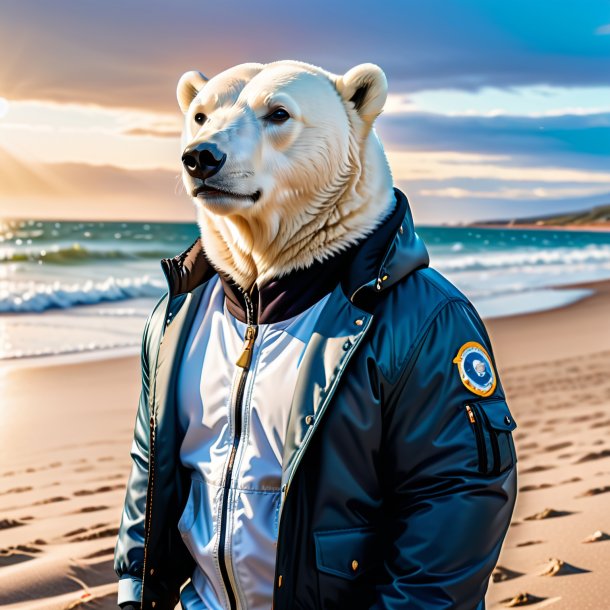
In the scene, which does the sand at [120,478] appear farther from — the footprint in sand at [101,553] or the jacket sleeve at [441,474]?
the jacket sleeve at [441,474]

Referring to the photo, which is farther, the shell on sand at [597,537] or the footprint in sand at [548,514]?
the footprint in sand at [548,514]

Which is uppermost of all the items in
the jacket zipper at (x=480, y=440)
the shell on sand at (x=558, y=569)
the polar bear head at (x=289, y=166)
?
the polar bear head at (x=289, y=166)

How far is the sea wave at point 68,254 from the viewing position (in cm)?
1983

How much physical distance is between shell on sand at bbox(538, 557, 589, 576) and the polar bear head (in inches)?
78.0

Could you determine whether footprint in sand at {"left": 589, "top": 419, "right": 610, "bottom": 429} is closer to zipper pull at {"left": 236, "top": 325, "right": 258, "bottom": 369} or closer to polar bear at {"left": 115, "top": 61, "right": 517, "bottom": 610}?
polar bear at {"left": 115, "top": 61, "right": 517, "bottom": 610}

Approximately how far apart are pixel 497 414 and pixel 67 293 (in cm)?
1305

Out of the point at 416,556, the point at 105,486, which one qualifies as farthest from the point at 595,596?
A: the point at 105,486

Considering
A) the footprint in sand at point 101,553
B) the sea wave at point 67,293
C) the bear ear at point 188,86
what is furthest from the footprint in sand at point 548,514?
the sea wave at point 67,293

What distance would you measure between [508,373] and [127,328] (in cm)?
500

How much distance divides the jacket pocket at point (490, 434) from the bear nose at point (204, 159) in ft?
2.09

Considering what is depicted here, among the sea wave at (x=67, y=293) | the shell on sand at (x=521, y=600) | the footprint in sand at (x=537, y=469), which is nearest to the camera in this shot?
the shell on sand at (x=521, y=600)

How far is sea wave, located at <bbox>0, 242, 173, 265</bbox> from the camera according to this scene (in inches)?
781

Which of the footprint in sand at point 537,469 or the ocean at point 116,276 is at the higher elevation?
the ocean at point 116,276

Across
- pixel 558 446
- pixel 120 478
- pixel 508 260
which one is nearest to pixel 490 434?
pixel 120 478
